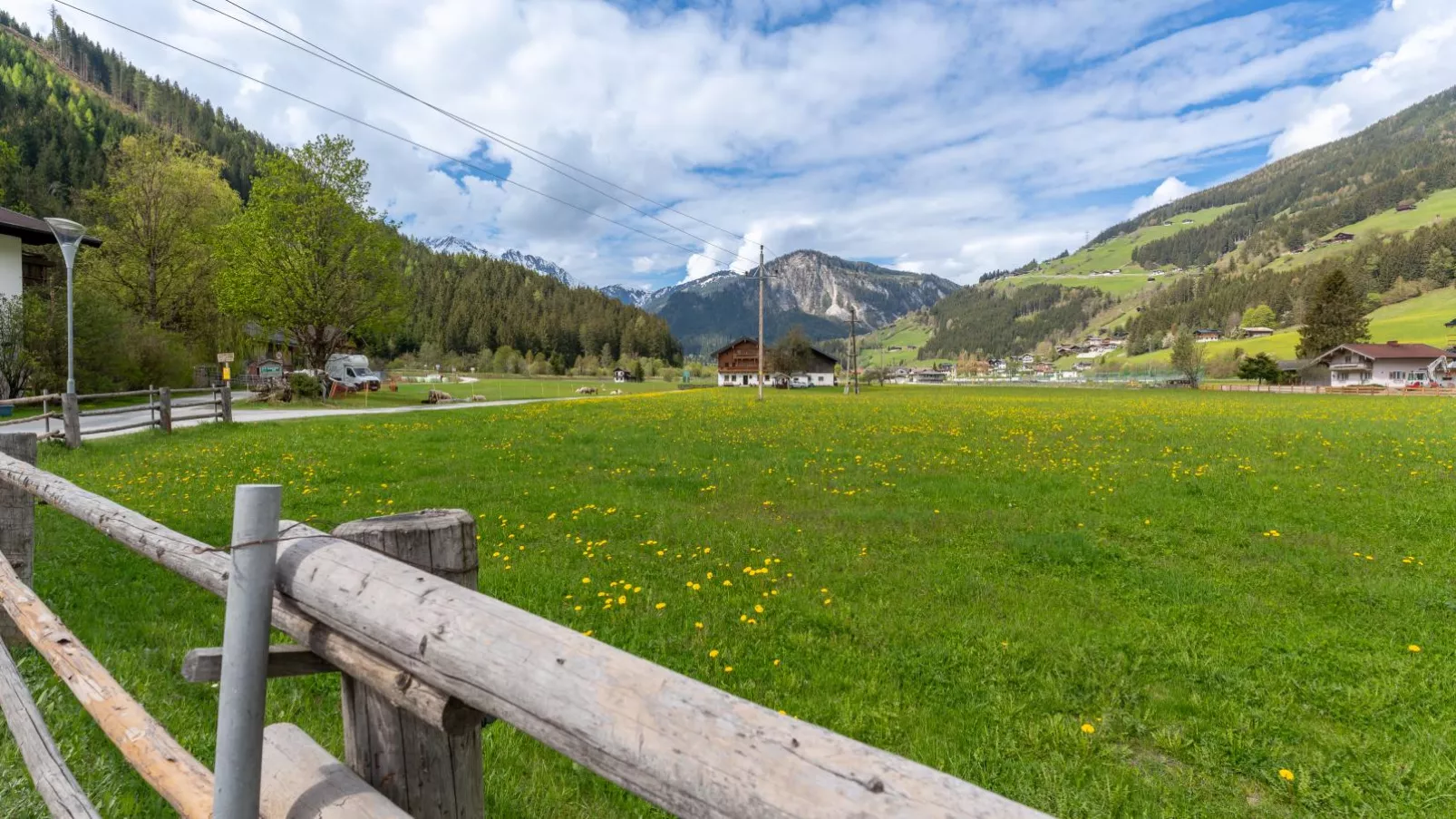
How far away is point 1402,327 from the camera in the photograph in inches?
4783

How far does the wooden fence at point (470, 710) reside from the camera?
96cm

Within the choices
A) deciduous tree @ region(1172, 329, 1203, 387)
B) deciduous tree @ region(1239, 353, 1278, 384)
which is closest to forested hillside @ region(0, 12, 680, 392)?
deciduous tree @ region(1172, 329, 1203, 387)

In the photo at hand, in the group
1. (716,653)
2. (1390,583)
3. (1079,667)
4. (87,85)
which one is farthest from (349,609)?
(87,85)

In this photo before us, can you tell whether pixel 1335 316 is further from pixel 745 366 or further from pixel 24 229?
pixel 24 229

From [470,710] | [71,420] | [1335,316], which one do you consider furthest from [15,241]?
[1335,316]

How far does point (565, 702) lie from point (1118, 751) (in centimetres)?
418

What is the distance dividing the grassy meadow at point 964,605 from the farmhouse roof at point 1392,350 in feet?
321

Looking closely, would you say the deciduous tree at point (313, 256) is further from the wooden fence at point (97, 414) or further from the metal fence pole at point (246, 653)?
the metal fence pole at point (246, 653)

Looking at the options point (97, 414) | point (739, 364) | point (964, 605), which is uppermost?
point (739, 364)

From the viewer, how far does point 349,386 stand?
48062mm

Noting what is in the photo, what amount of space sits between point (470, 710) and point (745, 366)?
107684 mm

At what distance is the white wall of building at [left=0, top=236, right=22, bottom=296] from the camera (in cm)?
2811

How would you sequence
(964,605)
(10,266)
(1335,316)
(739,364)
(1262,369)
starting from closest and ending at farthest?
(964,605) → (10,266) → (1262,369) → (1335,316) → (739,364)

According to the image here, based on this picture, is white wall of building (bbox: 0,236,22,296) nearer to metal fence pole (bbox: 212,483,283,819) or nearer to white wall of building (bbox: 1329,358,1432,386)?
metal fence pole (bbox: 212,483,283,819)
